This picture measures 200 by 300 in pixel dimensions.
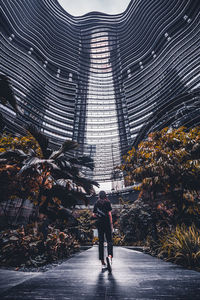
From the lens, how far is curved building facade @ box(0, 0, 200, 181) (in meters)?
30.9

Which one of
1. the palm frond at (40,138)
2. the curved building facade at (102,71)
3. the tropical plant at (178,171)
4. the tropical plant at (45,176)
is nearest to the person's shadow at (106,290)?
the tropical plant at (45,176)

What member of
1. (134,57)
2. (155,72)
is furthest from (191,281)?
(134,57)

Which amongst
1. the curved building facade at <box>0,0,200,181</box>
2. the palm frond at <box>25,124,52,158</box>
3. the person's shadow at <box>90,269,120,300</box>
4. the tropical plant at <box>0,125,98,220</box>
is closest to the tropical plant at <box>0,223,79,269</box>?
the tropical plant at <box>0,125,98,220</box>

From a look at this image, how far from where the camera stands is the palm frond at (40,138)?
532cm

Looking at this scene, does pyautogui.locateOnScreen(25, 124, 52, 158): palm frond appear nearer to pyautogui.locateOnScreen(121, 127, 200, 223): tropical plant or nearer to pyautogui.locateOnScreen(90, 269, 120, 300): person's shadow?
pyautogui.locateOnScreen(121, 127, 200, 223): tropical plant

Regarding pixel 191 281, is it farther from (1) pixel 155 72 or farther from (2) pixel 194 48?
(1) pixel 155 72

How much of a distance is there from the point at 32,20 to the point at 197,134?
64.1m

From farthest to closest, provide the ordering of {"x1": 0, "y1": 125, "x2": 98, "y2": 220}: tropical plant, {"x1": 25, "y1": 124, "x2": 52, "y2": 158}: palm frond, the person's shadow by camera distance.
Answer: {"x1": 25, "y1": 124, "x2": 52, "y2": 158}: palm frond → {"x1": 0, "y1": 125, "x2": 98, "y2": 220}: tropical plant → the person's shadow

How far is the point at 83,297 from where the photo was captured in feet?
5.17

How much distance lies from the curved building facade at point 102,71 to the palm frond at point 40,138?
20.2 m

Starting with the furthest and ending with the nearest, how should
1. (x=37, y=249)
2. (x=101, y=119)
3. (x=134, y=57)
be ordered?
(x=134, y=57), (x=101, y=119), (x=37, y=249)

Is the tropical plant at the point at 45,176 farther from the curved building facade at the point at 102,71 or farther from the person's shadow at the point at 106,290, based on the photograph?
the curved building facade at the point at 102,71

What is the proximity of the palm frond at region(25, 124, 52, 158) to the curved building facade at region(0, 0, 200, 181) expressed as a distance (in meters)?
20.2

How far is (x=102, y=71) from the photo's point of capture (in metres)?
55.9
